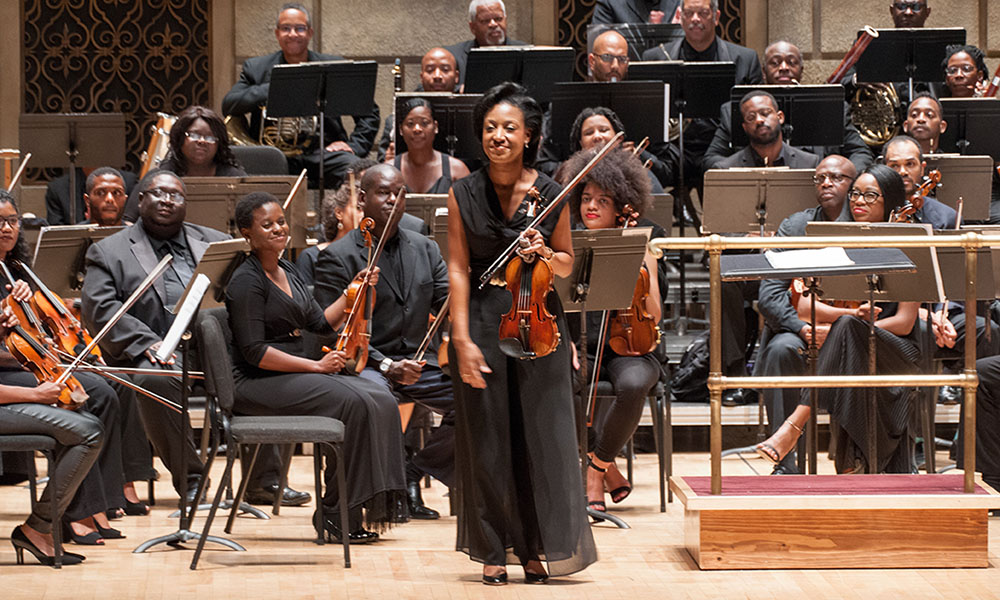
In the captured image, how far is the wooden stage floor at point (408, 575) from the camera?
4.14 meters

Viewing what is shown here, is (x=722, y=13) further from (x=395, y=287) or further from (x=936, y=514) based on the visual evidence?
(x=936, y=514)

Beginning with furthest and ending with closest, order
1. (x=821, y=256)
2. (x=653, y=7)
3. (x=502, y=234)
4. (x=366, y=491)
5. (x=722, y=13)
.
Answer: (x=722, y=13)
(x=653, y=7)
(x=366, y=491)
(x=821, y=256)
(x=502, y=234)

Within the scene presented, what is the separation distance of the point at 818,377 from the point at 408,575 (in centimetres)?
136

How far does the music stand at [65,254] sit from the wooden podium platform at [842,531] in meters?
2.83

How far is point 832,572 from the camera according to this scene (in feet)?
14.3

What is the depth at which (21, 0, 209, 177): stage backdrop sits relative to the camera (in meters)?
9.50

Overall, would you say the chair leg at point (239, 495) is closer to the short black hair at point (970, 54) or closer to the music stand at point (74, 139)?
the music stand at point (74, 139)

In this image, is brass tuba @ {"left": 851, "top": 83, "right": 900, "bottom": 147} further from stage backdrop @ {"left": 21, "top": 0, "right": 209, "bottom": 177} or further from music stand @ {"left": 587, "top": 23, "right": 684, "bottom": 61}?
stage backdrop @ {"left": 21, "top": 0, "right": 209, "bottom": 177}

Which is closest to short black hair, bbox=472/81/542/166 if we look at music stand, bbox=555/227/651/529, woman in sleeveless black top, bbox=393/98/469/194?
music stand, bbox=555/227/651/529

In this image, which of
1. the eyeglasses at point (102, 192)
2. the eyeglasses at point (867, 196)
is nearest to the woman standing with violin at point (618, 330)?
the eyeglasses at point (867, 196)

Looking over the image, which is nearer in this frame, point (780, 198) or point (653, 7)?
point (780, 198)

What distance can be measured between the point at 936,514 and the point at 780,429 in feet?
4.85

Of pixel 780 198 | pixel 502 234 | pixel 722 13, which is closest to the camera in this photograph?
pixel 502 234

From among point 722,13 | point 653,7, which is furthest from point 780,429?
point 722,13
